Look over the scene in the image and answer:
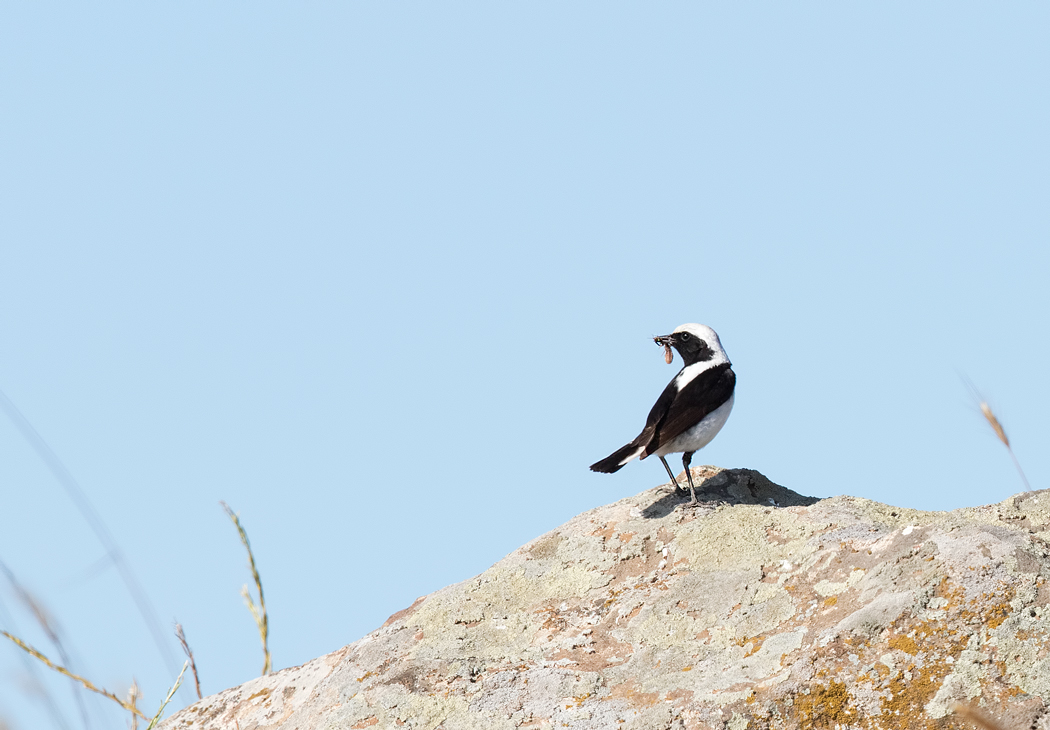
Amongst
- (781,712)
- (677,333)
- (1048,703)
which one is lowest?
(1048,703)

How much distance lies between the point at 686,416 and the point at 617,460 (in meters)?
0.61

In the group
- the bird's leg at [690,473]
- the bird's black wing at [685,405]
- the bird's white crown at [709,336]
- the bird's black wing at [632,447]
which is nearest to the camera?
the bird's leg at [690,473]

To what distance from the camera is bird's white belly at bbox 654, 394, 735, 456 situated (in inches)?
302

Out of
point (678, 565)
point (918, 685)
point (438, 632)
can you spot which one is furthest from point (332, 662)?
point (918, 685)

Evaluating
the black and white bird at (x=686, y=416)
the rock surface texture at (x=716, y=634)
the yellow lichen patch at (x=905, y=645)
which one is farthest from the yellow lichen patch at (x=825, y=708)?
the black and white bird at (x=686, y=416)

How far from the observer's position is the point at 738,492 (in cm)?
695

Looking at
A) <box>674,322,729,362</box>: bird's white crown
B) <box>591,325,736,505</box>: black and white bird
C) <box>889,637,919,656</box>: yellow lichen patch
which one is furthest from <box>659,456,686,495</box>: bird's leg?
<box>889,637,919,656</box>: yellow lichen patch

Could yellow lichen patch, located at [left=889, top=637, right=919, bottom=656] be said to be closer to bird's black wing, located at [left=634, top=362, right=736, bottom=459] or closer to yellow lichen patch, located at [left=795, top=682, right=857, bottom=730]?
yellow lichen patch, located at [left=795, top=682, right=857, bottom=730]

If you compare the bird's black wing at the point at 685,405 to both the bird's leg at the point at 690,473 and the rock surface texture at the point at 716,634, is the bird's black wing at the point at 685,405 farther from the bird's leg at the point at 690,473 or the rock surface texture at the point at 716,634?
the rock surface texture at the point at 716,634

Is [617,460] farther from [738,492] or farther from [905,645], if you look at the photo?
[905,645]

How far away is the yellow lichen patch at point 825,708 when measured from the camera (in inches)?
147

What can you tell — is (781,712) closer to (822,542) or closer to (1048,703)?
(1048,703)

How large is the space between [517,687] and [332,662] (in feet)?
4.30

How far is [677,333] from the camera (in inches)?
348
